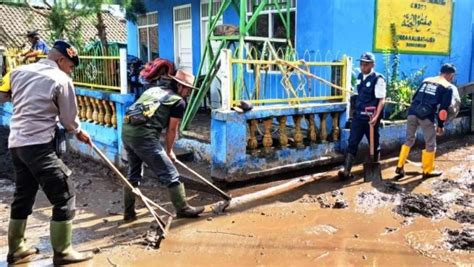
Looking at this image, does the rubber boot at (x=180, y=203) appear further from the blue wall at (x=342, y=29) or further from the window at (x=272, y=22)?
the window at (x=272, y=22)

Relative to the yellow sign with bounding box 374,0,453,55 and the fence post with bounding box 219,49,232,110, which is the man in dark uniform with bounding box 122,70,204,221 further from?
the yellow sign with bounding box 374,0,453,55

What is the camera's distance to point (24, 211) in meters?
3.94

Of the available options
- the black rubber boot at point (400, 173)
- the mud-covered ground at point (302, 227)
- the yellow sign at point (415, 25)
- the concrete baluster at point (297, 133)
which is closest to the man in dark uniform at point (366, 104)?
the black rubber boot at point (400, 173)

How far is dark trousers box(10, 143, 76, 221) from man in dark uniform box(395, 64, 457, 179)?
4467 millimetres

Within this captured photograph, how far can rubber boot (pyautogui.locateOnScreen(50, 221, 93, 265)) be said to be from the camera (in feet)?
12.4

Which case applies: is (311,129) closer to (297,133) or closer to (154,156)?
(297,133)

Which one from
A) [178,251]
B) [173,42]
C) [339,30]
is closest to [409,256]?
[178,251]

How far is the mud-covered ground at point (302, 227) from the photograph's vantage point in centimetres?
392

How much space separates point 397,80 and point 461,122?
163cm

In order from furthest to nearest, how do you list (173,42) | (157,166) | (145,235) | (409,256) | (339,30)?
(173,42) → (339,30) → (157,166) → (145,235) → (409,256)

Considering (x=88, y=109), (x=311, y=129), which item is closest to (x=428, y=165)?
(x=311, y=129)

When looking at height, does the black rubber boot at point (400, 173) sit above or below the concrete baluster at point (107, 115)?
below

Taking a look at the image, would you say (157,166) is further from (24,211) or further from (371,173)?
(371,173)

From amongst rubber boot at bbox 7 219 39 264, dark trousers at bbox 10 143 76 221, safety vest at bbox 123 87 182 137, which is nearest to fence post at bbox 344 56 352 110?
safety vest at bbox 123 87 182 137
